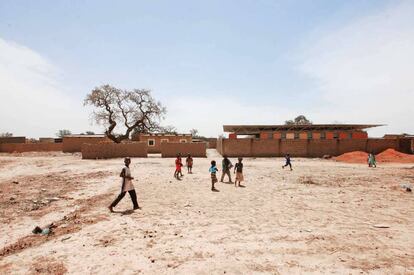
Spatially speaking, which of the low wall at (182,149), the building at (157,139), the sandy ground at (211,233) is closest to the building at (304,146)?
the low wall at (182,149)

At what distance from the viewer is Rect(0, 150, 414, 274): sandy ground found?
4.82 metres

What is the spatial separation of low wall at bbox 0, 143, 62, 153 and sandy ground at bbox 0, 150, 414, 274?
36.1 metres

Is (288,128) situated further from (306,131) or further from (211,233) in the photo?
(211,233)

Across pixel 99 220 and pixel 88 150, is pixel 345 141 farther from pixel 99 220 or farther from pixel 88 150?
pixel 99 220

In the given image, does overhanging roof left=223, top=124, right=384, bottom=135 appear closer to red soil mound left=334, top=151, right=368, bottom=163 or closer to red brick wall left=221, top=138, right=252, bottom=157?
red brick wall left=221, top=138, right=252, bottom=157

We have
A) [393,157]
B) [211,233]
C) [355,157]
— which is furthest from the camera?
[355,157]

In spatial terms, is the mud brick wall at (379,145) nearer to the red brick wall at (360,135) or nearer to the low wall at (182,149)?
the red brick wall at (360,135)

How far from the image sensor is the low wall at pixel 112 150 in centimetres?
3011

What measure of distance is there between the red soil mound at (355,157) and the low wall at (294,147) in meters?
2.23

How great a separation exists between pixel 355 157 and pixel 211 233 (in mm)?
27930

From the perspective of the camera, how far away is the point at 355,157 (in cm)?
2931

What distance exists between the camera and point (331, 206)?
9148 mm

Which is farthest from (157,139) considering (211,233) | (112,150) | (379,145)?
(211,233)

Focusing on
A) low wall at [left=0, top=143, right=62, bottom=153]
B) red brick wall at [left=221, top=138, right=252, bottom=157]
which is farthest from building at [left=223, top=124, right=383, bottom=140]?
low wall at [left=0, top=143, right=62, bottom=153]
